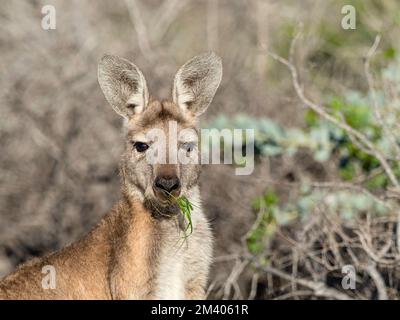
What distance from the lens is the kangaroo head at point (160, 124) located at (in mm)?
5449

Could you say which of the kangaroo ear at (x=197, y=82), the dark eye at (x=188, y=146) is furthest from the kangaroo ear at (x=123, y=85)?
the dark eye at (x=188, y=146)

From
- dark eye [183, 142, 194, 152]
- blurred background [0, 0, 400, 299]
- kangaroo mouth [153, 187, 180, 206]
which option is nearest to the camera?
kangaroo mouth [153, 187, 180, 206]

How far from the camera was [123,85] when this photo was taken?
5781mm

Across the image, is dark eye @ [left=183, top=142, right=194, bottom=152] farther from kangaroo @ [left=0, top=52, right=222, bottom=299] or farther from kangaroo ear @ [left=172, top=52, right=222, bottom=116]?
kangaroo ear @ [left=172, top=52, right=222, bottom=116]

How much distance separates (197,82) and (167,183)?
2.63 ft

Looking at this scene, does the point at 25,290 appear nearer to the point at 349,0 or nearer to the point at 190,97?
the point at 190,97

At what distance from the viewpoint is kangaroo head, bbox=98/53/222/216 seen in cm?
545

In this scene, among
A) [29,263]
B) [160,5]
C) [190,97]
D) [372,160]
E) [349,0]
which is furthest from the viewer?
[349,0]

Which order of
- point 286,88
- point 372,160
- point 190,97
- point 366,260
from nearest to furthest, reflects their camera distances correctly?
point 190,97
point 366,260
point 372,160
point 286,88

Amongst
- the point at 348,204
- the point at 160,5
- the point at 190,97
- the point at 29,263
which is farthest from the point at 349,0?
the point at 29,263

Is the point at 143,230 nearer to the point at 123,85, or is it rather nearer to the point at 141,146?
the point at 141,146

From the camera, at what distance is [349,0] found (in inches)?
488

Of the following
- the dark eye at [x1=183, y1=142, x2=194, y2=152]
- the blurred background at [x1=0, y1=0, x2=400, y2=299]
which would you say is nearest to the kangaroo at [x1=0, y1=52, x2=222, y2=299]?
the dark eye at [x1=183, y1=142, x2=194, y2=152]
